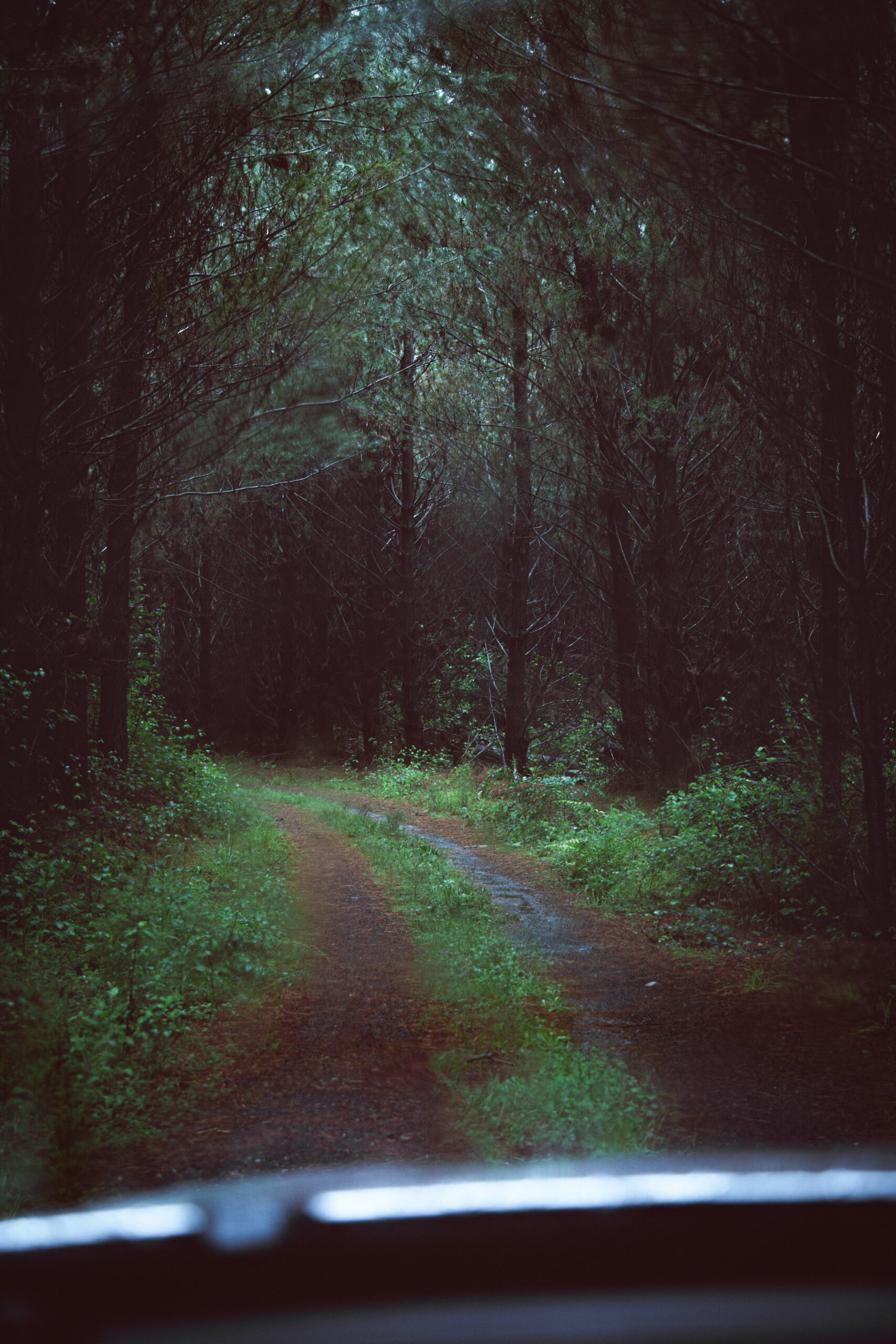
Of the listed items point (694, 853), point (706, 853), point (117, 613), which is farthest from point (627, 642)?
point (117, 613)

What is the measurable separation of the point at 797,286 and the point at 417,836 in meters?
8.94

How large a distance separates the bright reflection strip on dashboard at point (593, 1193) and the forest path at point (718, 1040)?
381 cm

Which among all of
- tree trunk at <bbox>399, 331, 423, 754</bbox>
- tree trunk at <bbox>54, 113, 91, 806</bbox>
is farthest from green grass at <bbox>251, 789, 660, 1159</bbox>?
tree trunk at <bbox>399, 331, 423, 754</bbox>

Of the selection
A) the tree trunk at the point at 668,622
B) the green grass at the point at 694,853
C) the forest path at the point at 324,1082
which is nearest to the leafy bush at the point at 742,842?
the green grass at the point at 694,853

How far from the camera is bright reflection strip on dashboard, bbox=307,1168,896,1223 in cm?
86

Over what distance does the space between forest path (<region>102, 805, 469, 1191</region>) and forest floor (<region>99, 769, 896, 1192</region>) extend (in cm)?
1

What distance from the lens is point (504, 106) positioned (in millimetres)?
8359

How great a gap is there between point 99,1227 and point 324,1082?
477cm

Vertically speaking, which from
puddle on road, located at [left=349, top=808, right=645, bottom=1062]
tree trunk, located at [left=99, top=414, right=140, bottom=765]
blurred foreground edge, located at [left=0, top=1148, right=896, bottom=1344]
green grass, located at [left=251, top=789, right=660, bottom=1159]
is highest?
tree trunk, located at [left=99, top=414, right=140, bottom=765]

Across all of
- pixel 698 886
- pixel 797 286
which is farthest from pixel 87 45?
pixel 698 886

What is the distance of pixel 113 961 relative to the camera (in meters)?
7.07

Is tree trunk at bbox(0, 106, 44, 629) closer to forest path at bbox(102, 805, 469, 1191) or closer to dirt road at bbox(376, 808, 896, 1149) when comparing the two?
forest path at bbox(102, 805, 469, 1191)

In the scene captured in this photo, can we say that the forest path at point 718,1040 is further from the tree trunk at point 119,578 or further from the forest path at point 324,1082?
the tree trunk at point 119,578

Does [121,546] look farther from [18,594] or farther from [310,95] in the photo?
[310,95]
